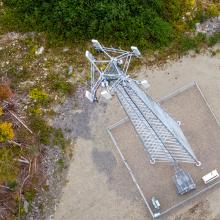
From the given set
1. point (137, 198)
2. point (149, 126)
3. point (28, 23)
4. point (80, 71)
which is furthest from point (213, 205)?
point (28, 23)

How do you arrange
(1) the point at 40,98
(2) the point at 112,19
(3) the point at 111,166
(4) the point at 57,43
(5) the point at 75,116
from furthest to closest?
1. (4) the point at 57,43
2. (2) the point at 112,19
3. (1) the point at 40,98
4. (5) the point at 75,116
5. (3) the point at 111,166

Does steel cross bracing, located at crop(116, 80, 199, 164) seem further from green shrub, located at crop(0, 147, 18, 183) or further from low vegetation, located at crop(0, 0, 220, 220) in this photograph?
green shrub, located at crop(0, 147, 18, 183)

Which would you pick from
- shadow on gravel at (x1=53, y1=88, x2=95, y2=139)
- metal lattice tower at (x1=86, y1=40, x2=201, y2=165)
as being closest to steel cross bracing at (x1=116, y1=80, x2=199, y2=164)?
metal lattice tower at (x1=86, y1=40, x2=201, y2=165)

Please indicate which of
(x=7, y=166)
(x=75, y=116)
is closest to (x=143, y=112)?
(x=75, y=116)

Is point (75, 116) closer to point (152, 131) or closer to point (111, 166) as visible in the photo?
point (111, 166)

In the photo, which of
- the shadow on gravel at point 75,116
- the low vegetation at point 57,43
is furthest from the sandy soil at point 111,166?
the low vegetation at point 57,43
